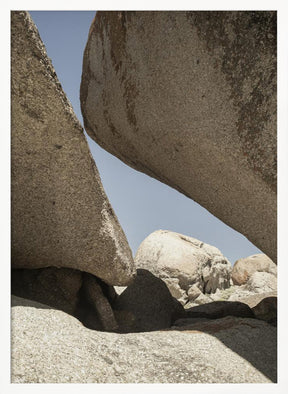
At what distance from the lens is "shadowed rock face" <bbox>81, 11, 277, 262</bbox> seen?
3.04 m

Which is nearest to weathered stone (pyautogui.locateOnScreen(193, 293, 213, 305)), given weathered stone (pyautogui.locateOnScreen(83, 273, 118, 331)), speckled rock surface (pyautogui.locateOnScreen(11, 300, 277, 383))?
weathered stone (pyautogui.locateOnScreen(83, 273, 118, 331))

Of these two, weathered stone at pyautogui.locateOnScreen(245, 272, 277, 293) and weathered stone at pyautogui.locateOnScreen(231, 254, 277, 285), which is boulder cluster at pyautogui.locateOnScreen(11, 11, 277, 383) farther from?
weathered stone at pyautogui.locateOnScreen(231, 254, 277, 285)

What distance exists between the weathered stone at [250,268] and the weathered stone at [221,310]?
6.60 m

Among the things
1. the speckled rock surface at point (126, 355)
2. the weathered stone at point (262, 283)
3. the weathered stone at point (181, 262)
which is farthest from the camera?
the weathered stone at point (262, 283)

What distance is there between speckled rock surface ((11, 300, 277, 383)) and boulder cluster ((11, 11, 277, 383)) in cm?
1

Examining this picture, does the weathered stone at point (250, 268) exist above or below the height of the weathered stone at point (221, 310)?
below

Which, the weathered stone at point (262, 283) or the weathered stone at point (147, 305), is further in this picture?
the weathered stone at point (262, 283)

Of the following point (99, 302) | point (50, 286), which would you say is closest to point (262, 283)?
point (99, 302)

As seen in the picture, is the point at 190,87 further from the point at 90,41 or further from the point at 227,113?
the point at 90,41

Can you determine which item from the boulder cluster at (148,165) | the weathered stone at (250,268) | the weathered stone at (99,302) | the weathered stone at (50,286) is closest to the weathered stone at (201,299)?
the weathered stone at (250,268)

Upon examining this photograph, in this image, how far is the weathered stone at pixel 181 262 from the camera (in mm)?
8395

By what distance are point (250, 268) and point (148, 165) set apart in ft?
26.6

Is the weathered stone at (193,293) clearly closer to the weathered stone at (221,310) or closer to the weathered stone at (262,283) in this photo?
the weathered stone at (262,283)
